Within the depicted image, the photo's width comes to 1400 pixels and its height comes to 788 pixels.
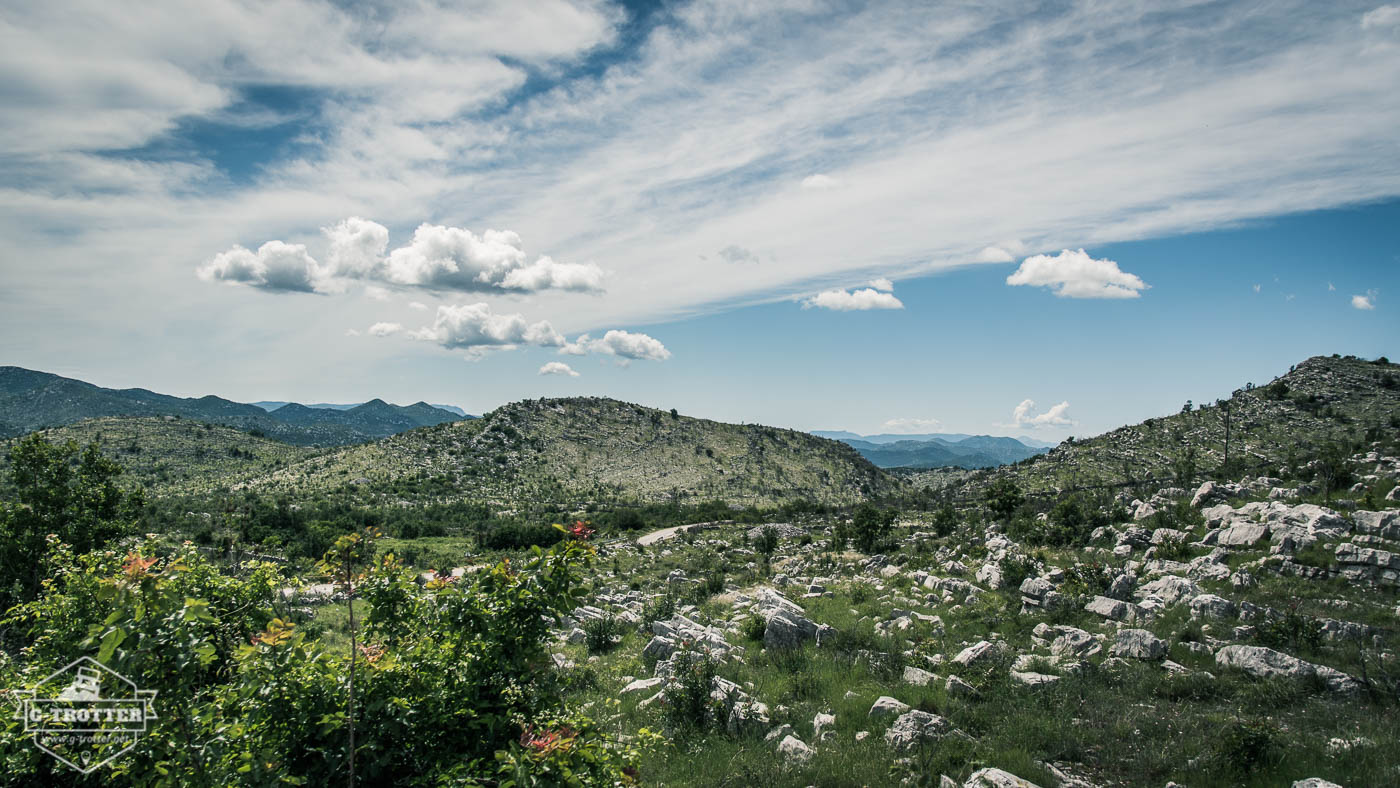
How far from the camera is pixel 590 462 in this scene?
118m

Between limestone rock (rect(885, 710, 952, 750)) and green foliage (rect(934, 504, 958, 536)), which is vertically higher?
limestone rock (rect(885, 710, 952, 750))

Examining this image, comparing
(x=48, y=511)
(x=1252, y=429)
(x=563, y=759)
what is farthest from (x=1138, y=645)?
(x=1252, y=429)

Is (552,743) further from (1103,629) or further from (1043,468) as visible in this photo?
(1043,468)

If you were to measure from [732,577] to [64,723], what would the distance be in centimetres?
2753

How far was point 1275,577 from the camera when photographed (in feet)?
48.0

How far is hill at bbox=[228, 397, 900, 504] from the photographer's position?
97750mm

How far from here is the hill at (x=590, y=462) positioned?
321 feet

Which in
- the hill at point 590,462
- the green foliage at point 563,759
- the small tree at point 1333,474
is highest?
the small tree at point 1333,474

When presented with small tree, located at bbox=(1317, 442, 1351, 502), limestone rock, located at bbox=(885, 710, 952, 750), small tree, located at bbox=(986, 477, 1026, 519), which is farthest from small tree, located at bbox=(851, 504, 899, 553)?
limestone rock, located at bbox=(885, 710, 952, 750)

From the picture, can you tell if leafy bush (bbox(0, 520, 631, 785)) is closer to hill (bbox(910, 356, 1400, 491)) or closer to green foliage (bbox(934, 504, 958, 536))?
green foliage (bbox(934, 504, 958, 536))

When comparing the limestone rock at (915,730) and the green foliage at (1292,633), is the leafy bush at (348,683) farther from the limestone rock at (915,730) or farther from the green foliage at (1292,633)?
the green foliage at (1292,633)

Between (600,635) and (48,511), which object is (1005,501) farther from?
(48,511)

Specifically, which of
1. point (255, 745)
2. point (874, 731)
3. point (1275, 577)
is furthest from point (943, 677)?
point (255, 745)

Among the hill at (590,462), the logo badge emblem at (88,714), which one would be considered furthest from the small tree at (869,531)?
the hill at (590,462)
